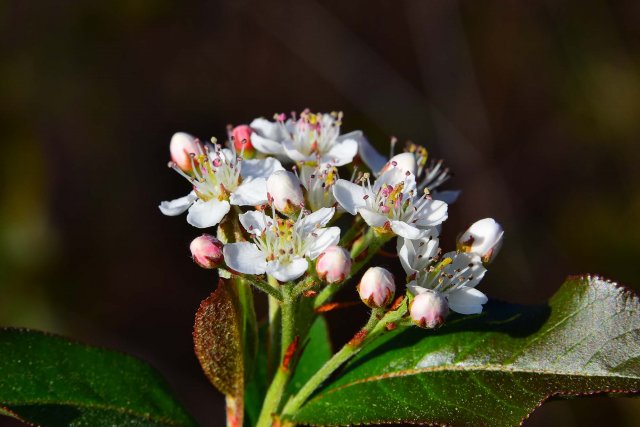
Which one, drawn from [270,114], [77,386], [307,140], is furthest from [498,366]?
[270,114]

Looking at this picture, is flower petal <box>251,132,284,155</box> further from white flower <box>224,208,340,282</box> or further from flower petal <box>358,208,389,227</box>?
flower petal <box>358,208,389,227</box>

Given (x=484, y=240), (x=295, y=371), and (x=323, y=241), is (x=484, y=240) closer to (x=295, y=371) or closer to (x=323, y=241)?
(x=323, y=241)

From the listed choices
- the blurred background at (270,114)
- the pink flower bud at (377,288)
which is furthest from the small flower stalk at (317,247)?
the blurred background at (270,114)

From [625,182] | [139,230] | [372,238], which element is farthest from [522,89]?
[372,238]

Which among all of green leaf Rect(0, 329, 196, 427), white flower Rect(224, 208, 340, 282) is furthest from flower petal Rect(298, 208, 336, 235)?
green leaf Rect(0, 329, 196, 427)

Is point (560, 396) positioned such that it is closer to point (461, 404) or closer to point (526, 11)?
point (461, 404)
